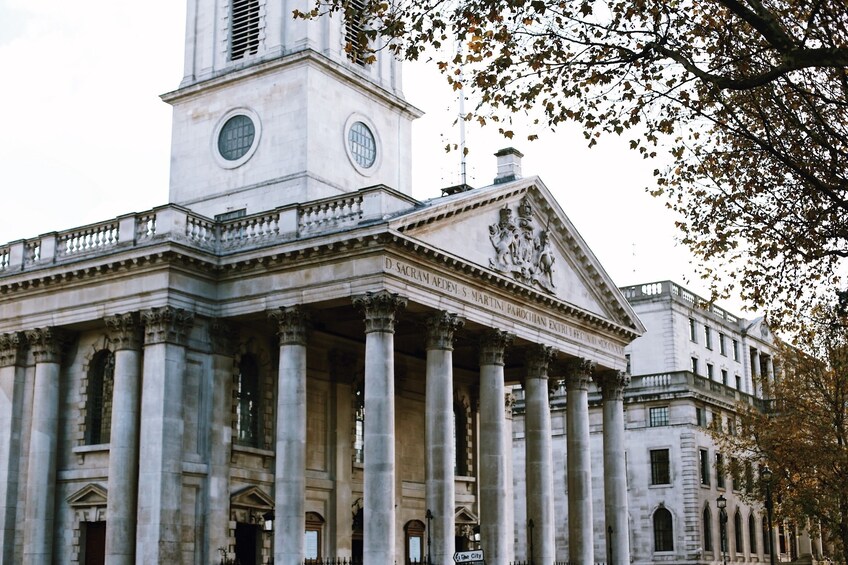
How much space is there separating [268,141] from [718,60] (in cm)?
2487

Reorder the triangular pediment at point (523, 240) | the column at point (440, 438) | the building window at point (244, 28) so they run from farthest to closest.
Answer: the building window at point (244, 28) < the triangular pediment at point (523, 240) < the column at point (440, 438)

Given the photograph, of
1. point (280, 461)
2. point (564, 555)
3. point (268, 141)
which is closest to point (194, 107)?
point (268, 141)

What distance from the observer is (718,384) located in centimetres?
6944

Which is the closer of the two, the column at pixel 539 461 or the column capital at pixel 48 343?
the column capital at pixel 48 343

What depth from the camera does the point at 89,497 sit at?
36.3 metres

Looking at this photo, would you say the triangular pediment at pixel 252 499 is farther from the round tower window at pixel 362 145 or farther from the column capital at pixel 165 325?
the round tower window at pixel 362 145

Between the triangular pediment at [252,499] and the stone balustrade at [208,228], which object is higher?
the stone balustrade at [208,228]

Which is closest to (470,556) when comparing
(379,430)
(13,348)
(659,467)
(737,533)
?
(379,430)

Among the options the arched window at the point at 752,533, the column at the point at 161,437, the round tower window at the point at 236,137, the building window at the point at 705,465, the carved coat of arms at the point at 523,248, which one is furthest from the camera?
the arched window at the point at 752,533

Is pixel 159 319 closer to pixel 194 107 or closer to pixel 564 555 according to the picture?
pixel 194 107

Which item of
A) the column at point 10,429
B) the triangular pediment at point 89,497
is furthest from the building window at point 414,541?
the column at point 10,429

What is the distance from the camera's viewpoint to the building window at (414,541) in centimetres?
4269

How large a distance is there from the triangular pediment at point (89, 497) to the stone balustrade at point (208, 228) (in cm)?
716

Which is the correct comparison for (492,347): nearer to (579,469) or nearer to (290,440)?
(579,469)
